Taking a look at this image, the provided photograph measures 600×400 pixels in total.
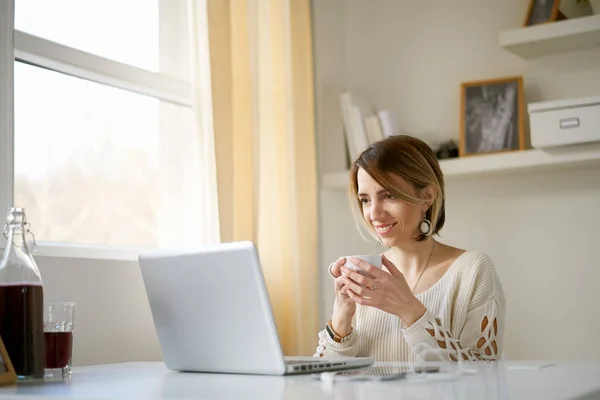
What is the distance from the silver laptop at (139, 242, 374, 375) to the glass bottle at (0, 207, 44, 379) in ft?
0.67

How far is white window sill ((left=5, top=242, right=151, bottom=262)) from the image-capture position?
2.06 metres

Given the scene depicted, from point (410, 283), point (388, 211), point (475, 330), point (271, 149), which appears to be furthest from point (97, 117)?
point (475, 330)

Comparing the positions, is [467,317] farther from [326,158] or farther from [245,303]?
[326,158]

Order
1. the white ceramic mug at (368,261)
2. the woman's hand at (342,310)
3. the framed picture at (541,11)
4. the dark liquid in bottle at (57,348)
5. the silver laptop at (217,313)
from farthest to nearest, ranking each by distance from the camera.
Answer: the framed picture at (541,11) < the woman's hand at (342,310) < the white ceramic mug at (368,261) < the dark liquid in bottle at (57,348) < the silver laptop at (217,313)

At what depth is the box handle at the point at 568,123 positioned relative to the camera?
2598 millimetres

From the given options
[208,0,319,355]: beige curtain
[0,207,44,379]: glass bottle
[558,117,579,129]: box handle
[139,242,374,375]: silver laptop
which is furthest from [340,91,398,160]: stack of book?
[0,207,44,379]: glass bottle

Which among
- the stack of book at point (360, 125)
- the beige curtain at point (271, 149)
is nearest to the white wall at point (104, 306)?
the beige curtain at point (271, 149)

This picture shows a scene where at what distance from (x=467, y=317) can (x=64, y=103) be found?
4.13 ft

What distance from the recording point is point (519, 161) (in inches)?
107

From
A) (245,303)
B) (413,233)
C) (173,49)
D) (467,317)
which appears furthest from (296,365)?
(173,49)

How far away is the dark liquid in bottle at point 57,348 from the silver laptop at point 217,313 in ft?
0.54

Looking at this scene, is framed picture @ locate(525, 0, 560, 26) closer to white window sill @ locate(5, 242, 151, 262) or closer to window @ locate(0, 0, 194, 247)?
window @ locate(0, 0, 194, 247)

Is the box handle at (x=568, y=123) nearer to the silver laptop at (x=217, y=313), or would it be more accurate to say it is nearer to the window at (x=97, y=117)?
the window at (x=97, y=117)

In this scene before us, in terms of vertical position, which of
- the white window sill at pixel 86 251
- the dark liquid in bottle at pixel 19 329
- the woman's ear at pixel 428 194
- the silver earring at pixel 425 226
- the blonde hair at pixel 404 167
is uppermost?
the blonde hair at pixel 404 167
